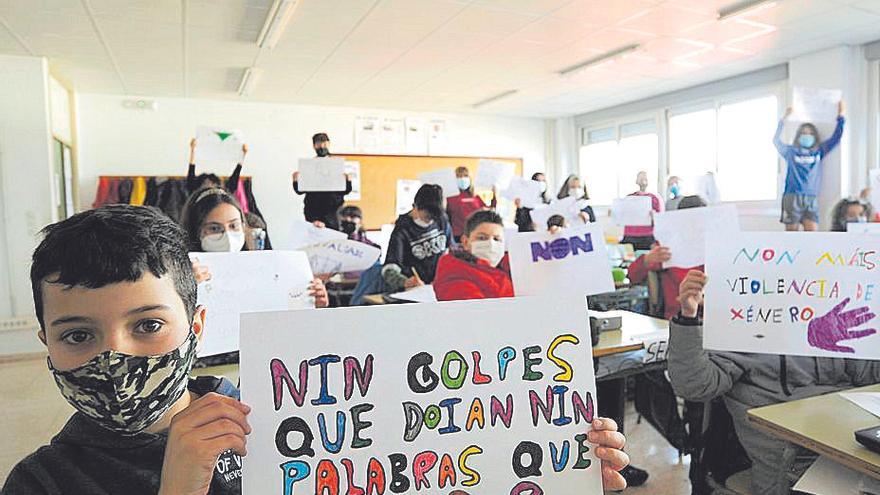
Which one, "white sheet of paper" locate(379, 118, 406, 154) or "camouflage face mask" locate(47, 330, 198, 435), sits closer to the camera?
"camouflage face mask" locate(47, 330, 198, 435)

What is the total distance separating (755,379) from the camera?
179cm

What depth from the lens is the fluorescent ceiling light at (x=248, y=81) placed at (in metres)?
6.01

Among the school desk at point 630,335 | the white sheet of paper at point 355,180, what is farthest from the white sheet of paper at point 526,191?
the white sheet of paper at point 355,180

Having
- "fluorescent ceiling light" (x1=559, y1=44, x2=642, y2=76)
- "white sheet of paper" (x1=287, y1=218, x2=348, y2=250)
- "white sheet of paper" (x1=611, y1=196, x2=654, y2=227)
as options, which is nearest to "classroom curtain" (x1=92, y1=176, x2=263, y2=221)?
"white sheet of paper" (x1=287, y1=218, x2=348, y2=250)

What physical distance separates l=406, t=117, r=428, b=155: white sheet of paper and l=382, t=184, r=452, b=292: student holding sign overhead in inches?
194

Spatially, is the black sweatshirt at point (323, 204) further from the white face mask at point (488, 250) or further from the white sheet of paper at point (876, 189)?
the white sheet of paper at point (876, 189)

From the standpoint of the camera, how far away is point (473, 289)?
2.57 meters

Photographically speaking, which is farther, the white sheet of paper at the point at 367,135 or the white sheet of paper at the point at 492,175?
the white sheet of paper at the point at 367,135

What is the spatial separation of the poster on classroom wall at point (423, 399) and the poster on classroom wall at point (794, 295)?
0.96 metres

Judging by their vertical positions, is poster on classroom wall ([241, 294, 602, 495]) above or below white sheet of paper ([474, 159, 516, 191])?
below

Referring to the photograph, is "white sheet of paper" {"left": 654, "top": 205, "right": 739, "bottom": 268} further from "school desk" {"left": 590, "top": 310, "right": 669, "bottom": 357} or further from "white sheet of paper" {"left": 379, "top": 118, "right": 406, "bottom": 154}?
"white sheet of paper" {"left": 379, "top": 118, "right": 406, "bottom": 154}

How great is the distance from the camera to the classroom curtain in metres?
6.92

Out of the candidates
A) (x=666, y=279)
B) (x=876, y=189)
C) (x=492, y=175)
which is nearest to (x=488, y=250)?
(x=666, y=279)

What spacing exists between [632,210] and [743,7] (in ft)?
5.71
